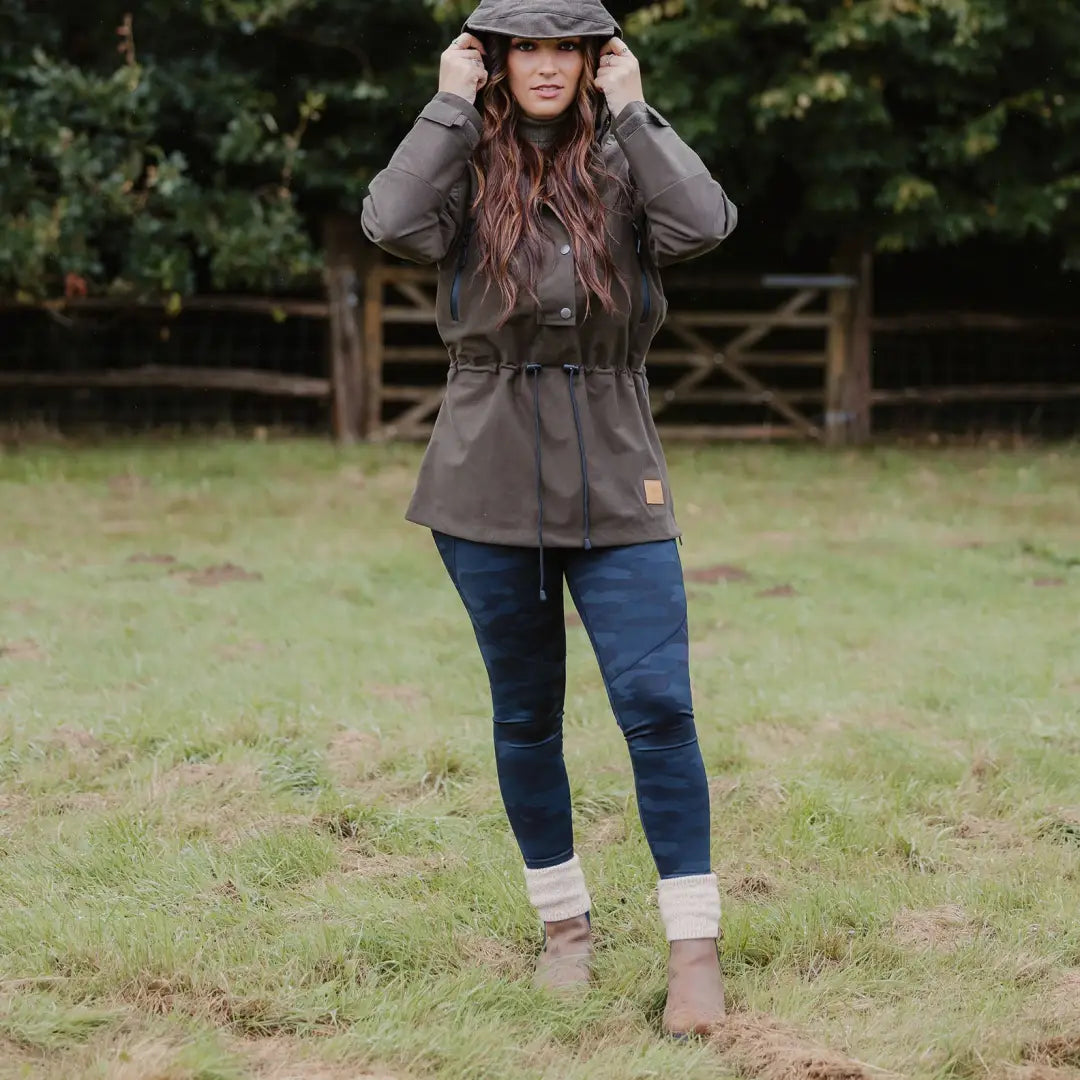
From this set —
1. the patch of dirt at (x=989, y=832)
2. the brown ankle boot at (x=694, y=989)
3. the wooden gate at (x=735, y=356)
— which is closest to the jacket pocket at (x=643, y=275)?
the brown ankle boot at (x=694, y=989)

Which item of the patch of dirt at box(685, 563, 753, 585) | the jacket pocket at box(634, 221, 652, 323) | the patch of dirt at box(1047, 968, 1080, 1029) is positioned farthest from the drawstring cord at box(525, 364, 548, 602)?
the patch of dirt at box(685, 563, 753, 585)

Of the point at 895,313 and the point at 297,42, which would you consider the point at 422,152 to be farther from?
the point at 895,313

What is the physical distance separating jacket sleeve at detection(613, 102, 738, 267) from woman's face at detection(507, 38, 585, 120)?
13 centimetres

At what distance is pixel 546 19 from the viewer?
9.78ft

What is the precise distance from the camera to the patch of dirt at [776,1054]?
2.79 metres

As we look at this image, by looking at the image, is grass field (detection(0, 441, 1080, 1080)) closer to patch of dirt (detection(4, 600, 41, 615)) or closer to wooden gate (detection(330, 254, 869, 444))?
patch of dirt (detection(4, 600, 41, 615))

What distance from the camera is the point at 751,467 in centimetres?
1261

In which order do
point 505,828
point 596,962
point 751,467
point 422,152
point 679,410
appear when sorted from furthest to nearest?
point 679,410 → point 751,467 → point 505,828 → point 596,962 → point 422,152

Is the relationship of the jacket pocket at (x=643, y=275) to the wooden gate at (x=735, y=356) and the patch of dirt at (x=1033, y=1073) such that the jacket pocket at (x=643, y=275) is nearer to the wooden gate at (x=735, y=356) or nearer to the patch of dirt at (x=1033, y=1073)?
the patch of dirt at (x=1033, y=1073)

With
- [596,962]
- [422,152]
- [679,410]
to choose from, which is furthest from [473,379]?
[679,410]

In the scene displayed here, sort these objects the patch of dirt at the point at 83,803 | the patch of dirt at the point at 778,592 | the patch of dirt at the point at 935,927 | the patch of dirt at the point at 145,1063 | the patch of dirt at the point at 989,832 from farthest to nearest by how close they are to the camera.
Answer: the patch of dirt at the point at 778,592
the patch of dirt at the point at 83,803
the patch of dirt at the point at 989,832
the patch of dirt at the point at 935,927
the patch of dirt at the point at 145,1063

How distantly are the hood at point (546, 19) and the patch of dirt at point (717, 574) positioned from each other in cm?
501

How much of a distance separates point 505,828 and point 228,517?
6213 millimetres

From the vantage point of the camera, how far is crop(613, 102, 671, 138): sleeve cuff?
9.93 ft
